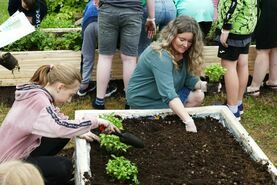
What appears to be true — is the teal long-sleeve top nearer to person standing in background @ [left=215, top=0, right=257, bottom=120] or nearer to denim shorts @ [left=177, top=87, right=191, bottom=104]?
denim shorts @ [left=177, top=87, right=191, bottom=104]

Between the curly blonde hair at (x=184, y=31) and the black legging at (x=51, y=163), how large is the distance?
1.09 meters

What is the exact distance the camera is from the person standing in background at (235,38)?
4.94 m

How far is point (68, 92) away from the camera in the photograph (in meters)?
3.49

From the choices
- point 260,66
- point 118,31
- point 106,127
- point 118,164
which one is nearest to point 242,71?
point 260,66

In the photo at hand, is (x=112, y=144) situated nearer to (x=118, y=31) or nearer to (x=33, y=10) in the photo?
(x=118, y=31)

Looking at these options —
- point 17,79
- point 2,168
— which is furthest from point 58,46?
point 2,168

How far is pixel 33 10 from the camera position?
249 inches

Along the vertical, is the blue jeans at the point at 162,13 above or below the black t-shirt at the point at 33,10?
above

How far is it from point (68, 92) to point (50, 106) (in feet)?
0.63

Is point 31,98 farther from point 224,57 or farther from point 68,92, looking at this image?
point 224,57

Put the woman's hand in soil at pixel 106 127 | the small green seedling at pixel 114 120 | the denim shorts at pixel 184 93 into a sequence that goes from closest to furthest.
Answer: the woman's hand in soil at pixel 106 127, the small green seedling at pixel 114 120, the denim shorts at pixel 184 93

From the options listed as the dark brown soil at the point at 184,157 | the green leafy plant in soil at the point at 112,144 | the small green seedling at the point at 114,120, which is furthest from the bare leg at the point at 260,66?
the green leafy plant in soil at the point at 112,144

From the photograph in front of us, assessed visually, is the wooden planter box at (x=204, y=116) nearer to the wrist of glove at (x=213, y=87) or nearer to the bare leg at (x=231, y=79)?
the bare leg at (x=231, y=79)

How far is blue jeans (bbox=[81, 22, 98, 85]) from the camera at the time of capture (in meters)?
5.60
